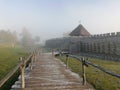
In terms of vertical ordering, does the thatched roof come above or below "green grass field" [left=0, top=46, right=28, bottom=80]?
above

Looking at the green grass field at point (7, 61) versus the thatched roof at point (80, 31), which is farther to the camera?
the thatched roof at point (80, 31)

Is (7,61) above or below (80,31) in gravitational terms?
below

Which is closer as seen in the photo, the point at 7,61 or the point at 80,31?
the point at 7,61

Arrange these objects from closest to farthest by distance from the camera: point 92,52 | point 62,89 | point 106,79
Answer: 1. point 62,89
2. point 106,79
3. point 92,52

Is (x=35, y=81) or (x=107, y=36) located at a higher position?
(x=107, y=36)

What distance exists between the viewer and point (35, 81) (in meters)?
11.3

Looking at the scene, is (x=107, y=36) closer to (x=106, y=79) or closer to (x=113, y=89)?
(x=106, y=79)

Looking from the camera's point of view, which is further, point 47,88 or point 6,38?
point 6,38

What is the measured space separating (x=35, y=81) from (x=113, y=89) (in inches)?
138

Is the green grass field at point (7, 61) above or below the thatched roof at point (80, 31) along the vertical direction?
below

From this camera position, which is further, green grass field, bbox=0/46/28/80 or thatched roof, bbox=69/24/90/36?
thatched roof, bbox=69/24/90/36

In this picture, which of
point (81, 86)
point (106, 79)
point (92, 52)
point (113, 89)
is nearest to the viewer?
point (81, 86)

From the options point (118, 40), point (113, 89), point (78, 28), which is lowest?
point (113, 89)

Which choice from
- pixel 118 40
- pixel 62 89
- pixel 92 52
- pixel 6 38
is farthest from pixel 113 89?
pixel 6 38
